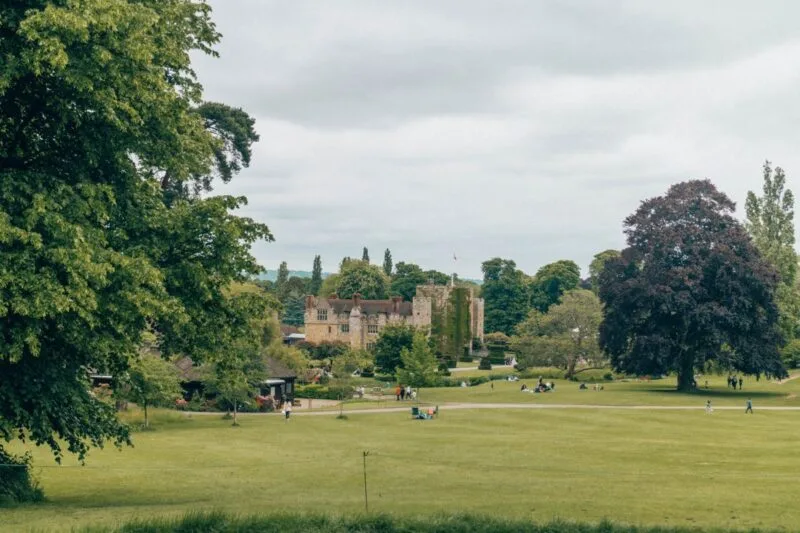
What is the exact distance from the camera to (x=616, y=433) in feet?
142

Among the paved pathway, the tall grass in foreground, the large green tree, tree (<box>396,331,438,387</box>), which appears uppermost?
the large green tree

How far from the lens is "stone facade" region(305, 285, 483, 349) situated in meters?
131

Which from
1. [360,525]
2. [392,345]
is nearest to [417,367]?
[392,345]

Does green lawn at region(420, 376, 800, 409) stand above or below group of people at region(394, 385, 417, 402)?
below

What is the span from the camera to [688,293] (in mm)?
67500

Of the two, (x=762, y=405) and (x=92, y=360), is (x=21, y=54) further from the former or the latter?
(x=762, y=405)

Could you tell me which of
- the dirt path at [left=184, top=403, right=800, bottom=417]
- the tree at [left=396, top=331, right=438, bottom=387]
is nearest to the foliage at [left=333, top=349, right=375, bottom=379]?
the tree at [left=396, top=331, right=438, bottom=387]

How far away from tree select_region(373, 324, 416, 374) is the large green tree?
7018 cm

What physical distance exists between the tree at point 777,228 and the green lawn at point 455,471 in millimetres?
33664

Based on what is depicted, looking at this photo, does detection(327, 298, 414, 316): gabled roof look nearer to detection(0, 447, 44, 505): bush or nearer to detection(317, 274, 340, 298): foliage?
detection(317, 274, 340, 298): foliage

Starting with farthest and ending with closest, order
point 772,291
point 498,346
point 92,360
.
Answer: point 498,346 → point 772,291 → point 92,360

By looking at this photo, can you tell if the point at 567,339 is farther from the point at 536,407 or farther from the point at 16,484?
the point at 16,484

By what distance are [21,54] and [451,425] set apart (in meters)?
34.5

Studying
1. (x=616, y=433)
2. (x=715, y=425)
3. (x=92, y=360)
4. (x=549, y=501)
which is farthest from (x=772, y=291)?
(x=92, y=360)
